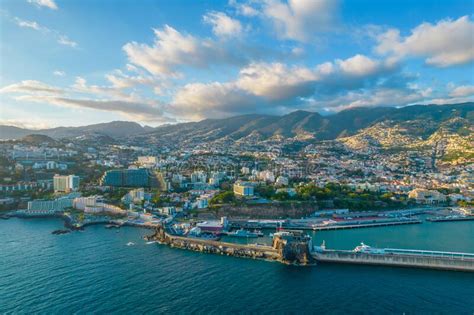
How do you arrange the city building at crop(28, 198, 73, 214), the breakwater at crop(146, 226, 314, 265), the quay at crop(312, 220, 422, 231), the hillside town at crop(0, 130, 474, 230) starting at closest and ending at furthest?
the breakwater at crop(146, 226, 314, 265) < the quay at crop(312, 220, 422, 231) < the city building at crop(28, 198, 73, 214) < the hillside town at crop(0, 130, 474, 230)

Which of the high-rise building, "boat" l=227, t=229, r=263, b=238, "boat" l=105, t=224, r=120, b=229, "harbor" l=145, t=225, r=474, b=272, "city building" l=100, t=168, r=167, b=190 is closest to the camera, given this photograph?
"harbor" l=145, t=225, r=474, b=272

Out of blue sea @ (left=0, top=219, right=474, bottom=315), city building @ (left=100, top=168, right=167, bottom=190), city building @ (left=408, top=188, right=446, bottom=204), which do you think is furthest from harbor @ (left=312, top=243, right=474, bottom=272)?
city building @ (left=100, top=168, right=167, bottom=190)

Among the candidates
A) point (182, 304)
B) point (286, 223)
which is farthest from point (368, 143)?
point (182, 304)

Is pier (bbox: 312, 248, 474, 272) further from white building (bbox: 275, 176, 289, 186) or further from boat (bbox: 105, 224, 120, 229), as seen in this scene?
white building (bbox: 275, 176, 289, 186)

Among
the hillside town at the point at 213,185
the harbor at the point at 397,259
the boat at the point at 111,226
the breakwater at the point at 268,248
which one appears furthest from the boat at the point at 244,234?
the boat at the point at 111,226

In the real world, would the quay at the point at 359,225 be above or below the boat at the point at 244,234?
below

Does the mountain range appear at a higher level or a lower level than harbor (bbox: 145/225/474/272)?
higher

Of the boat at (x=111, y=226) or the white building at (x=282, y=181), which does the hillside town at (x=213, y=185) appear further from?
the boat at (x=111, y=226)
